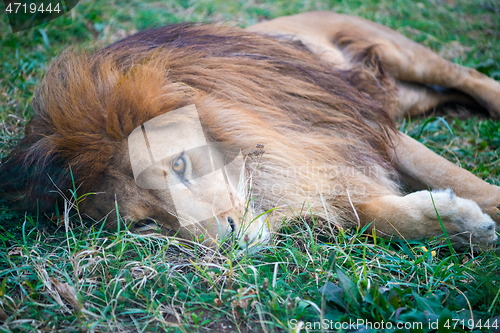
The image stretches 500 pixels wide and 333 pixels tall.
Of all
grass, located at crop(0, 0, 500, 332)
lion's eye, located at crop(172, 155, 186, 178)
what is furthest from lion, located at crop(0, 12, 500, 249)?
grass, located at crop(0, 0, 500, 332)

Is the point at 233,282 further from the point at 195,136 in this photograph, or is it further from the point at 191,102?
the point at 191,102

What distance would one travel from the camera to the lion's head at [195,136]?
6.19ft

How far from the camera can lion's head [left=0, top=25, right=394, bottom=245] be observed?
1.89 m

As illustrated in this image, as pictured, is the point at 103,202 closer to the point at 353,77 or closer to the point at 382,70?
the point at 353,77

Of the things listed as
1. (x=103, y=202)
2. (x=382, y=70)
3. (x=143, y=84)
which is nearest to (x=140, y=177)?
(x=103, y=202)

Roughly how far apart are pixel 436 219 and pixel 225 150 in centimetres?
113

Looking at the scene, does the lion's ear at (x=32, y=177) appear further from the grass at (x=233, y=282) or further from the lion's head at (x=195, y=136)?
the grass at (x=233, y=282)

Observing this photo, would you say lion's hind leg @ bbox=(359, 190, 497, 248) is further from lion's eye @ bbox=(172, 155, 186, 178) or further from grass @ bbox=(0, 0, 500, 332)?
lion's eye @ bbox=(172, 155, 186, 178)

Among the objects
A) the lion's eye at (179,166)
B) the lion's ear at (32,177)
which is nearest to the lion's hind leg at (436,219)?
the lion's eye at (179,166)

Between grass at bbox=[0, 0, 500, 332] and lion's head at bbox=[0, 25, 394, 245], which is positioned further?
lion's head at bbox=[0, 25, 394, 245]

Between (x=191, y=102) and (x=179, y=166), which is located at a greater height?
(x=191, y=102)

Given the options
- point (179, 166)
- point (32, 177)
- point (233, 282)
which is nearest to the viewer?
point (233, 282)

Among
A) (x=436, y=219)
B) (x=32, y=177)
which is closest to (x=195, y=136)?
(x=32, y=177)

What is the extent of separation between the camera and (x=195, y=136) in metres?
1.96
